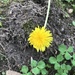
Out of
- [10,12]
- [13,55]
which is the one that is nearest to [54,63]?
[13,55]

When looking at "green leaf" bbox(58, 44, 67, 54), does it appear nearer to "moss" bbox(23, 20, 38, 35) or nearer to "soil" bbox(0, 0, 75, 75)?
"soil" bbox(0, 0, 75, 75)

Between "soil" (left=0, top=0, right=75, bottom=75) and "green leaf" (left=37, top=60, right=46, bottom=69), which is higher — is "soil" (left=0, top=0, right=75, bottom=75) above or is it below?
above

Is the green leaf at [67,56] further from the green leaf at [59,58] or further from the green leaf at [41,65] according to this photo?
the green leaf at [41,65]

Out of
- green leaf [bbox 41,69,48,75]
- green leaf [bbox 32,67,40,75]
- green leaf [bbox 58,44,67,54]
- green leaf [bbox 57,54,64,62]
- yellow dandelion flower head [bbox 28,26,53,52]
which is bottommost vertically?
green leaf [bbox 41,69,48,75]

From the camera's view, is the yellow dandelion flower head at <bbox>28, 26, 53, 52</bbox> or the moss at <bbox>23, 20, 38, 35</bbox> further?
the moss at <bbox>23, 20, 38, 35</bbox>

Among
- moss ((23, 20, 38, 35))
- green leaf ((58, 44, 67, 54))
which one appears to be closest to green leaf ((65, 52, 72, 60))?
green leaf ((58, 44, 67, 54))
